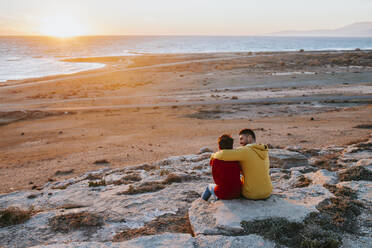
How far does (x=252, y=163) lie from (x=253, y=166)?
0.06 m

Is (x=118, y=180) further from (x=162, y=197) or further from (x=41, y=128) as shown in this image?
(x=41, y=128)

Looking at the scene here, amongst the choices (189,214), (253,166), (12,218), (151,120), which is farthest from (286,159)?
(151,120)

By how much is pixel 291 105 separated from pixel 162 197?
1671 cm

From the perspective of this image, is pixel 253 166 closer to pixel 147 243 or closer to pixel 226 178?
pixel 226 178

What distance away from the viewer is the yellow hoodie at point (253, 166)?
4852 mm

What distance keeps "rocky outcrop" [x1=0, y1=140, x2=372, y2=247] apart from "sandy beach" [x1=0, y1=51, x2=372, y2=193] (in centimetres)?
342

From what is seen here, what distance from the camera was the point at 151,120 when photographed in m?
17.9

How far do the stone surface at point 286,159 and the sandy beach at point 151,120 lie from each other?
2354mm

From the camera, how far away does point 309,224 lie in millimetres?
4750

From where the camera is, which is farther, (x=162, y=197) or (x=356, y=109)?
(x=356, y=109)

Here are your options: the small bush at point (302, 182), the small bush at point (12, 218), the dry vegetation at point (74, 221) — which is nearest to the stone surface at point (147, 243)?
the dry vegetation at point (74, 221)

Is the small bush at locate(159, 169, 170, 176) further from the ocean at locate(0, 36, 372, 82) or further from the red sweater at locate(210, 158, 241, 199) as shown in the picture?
the ocean at locate(0, 36, 372, 82)

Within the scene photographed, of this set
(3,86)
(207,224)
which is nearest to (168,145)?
(207,224)

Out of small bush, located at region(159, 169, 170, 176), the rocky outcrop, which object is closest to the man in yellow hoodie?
the rocky outcrop
